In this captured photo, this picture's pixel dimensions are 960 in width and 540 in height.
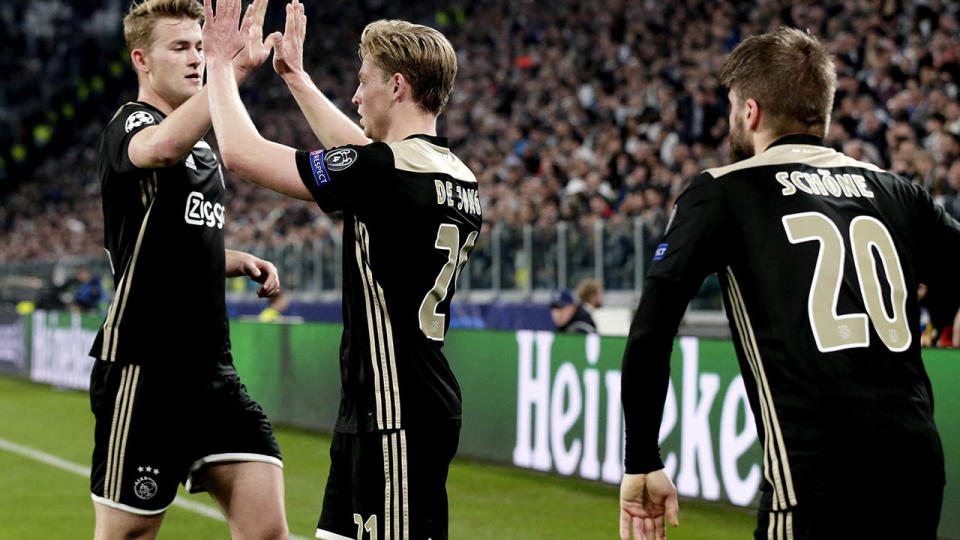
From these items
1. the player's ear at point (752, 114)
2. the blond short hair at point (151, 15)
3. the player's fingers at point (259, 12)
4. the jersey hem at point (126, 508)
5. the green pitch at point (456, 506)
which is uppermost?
the blond short hair at point (151, 15)

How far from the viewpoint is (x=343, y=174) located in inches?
125

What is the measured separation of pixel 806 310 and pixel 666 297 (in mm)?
307

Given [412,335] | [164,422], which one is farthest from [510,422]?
[412,335]

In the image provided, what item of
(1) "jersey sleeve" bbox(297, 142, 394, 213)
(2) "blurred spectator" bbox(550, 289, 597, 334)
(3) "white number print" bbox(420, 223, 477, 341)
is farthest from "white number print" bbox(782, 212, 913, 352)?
(2) "blurred spectator" bbox(550, 289, 597, 334)

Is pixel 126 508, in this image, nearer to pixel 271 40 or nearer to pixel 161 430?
pixel 161 430

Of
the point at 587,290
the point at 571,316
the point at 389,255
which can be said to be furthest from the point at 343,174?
the point at 587,290

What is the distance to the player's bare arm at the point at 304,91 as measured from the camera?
370cm

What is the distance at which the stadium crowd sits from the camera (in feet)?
43.2

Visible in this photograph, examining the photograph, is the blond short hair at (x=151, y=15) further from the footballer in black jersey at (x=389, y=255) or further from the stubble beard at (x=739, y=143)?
the stubble beard at (x=739, y=143)

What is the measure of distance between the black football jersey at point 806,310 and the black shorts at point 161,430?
1779mm

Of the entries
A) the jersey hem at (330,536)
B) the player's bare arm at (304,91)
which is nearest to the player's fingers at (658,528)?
the jersey hem at (330,536)

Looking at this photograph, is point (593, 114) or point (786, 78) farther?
point (593, 114)

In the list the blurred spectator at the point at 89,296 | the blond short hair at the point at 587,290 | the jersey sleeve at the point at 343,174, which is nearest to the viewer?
the jersey sleeve at the point at 343,174

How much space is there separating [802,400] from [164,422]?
2.23 meters
